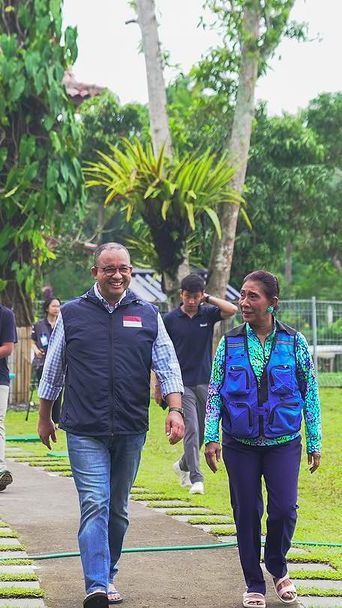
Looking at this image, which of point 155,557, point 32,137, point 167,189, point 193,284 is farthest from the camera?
point 32,137

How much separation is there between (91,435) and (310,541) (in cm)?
260

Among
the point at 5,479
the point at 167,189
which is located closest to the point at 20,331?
the point at 167,189

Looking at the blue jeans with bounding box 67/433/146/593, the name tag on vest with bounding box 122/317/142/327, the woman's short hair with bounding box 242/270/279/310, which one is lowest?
the blue jeans with bounding box 67/433/146/593

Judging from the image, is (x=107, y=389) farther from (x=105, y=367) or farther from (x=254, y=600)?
(x=254, y=600)

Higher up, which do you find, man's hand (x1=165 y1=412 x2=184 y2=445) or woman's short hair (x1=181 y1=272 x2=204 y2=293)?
woman's short hair (x1=181 y1=272 x2=204 y2=293)

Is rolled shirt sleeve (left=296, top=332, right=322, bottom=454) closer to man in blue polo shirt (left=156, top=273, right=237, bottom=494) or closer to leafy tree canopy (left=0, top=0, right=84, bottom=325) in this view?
man in blue polo shirt (left=156, top=273, right=237, bottom=494)

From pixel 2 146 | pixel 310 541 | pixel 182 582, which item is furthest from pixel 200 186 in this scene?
pixel 182 582

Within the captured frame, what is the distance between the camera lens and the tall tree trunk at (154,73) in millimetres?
19609

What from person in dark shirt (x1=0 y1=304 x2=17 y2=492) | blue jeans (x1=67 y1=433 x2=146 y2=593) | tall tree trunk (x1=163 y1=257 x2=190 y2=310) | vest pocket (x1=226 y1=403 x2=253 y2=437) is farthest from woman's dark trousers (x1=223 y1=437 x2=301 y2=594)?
tall tree trunk (x1=163 y1=257 x2=190 y2=310)

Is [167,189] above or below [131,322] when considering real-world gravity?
above

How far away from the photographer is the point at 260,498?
21.5ft

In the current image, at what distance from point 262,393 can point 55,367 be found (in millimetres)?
1103

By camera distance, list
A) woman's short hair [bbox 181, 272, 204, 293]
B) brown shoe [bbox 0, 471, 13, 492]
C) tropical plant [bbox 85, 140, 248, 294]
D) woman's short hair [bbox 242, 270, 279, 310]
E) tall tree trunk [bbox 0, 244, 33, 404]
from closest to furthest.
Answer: woman's short hair [bbox 242, 270, 279, 310]
woman's short hair [bbox 181, 272, 204, 293]
brown shoe [bbox 0, 471, 13, 492]
tropical plant [bbox 85, 140, 248, 294]
tall tree trunk [bbox 0, 244, 33, 404]

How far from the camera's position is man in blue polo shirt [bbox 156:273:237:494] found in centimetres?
1070
